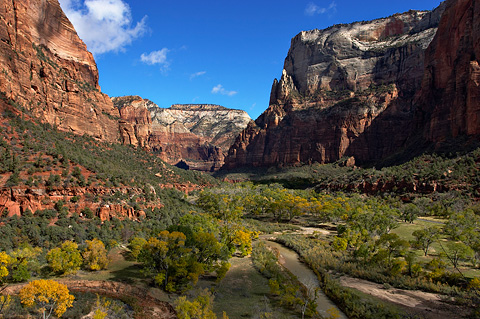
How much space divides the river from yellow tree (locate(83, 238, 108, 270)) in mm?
21138

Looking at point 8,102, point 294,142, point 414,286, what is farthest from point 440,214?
point 294,142

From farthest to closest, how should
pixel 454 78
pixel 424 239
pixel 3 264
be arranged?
pixel 454 78
pixel 424 239
pixel 3 264

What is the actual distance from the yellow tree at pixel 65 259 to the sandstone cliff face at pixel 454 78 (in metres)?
92.4

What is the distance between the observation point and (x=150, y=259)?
1022 inches

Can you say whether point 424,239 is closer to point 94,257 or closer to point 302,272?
point 302,272

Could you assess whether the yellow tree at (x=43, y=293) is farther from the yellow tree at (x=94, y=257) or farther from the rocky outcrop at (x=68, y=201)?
the rocky outcrop at (x=68, y=201)

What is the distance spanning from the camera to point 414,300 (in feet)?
78.0

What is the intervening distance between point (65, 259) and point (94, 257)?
2.87 metres

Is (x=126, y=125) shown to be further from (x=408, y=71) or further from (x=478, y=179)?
(x=408, y=71)

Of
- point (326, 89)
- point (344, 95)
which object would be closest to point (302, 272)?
point (344, 95)

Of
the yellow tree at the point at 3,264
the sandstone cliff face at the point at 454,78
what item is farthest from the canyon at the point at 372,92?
the yellow tree at the point at 3,264

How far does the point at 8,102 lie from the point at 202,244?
36.9 m

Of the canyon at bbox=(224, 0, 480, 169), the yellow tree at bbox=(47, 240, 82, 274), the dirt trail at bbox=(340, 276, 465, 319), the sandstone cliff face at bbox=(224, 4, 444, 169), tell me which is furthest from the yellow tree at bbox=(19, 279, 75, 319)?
the sandstone cliff face at bbox=(224, 4, 444, 169)

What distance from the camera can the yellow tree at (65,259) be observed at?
83.4 feet
